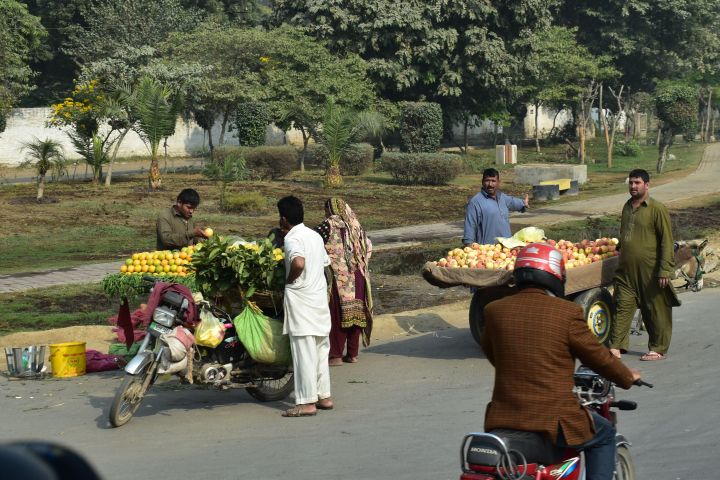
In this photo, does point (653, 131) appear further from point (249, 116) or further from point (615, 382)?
point (615, 382)

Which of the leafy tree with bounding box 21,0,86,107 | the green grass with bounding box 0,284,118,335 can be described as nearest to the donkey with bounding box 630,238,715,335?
the green grass with bounding box 0,284,118,335

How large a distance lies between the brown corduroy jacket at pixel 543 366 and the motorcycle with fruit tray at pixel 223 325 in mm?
4146

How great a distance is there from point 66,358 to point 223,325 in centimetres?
239

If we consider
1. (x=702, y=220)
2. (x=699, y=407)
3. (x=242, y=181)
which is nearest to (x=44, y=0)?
(x=242, y=181)

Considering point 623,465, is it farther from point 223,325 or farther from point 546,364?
point 223,325

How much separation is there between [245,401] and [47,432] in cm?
179

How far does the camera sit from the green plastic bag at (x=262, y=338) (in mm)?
8938

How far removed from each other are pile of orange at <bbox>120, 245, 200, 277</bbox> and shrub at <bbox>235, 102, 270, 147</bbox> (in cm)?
2548

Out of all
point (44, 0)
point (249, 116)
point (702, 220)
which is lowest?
point (702, 220)

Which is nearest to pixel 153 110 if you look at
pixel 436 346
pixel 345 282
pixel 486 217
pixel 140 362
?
pixel 486 217

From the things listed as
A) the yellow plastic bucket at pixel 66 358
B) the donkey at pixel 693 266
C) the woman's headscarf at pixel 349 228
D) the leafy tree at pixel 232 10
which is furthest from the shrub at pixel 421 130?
the yellow plastic bucket at pixel 66 358

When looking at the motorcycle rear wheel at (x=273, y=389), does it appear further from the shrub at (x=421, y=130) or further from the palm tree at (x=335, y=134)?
the shrub at (x=421, y=130)

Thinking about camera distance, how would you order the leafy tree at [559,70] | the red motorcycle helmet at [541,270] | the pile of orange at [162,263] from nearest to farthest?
1. the red motorcycle helmet at [541,270]
2. the pile of orange at [162,263]
3. the leafy tree at [559,70]

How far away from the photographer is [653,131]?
237 ft
